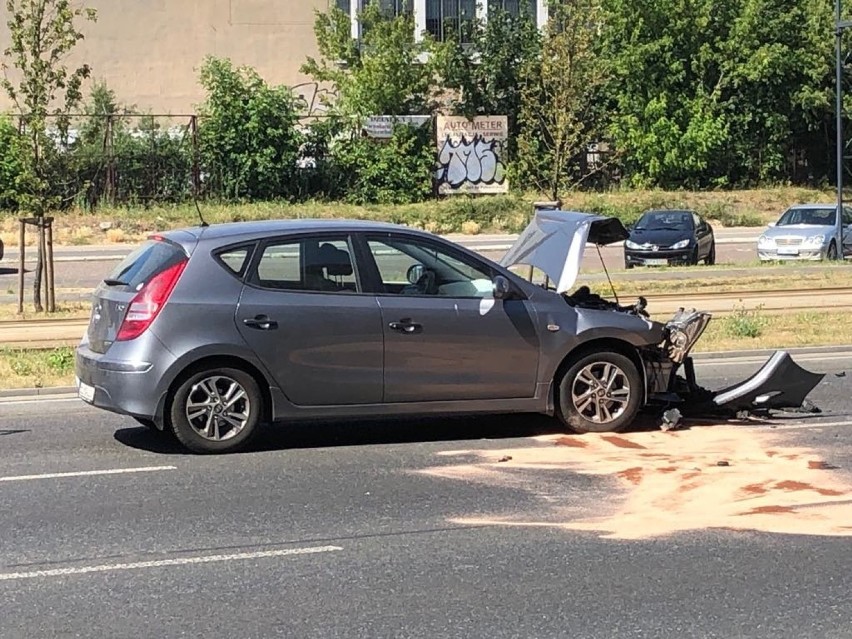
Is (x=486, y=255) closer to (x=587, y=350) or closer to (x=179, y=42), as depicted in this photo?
(x=587, y=350)

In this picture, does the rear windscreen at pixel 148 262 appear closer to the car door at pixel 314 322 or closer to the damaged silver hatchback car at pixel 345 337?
the damaged silver hatchback car at pixel 345 337

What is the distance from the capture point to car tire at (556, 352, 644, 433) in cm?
891

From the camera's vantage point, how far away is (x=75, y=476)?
25.6 ft

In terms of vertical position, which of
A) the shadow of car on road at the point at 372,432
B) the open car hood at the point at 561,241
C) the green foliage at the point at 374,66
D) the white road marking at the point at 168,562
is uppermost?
the green foliage at the point at 374,66

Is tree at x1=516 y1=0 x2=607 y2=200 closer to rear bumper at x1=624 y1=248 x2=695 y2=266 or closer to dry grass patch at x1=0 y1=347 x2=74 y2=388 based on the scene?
rear bumper at x1=624 y1=248 x2=695 y2=266

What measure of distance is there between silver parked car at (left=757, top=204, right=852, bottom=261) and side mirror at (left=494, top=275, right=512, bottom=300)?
18511 mm

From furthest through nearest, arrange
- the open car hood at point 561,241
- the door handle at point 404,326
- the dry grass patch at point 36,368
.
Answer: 1. the dry grass patch at point 36,368
2. the open car hood at point 561,241
3. the door handle at point 404,326

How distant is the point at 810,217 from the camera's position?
27.1 meters

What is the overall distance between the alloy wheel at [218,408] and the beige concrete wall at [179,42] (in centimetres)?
4028

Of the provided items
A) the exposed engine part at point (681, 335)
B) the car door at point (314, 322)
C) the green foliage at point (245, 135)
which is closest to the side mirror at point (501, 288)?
the car door at point (314, 322)

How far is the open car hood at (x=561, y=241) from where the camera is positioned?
9086 mm

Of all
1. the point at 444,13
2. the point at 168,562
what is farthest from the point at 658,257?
the point at 444,13

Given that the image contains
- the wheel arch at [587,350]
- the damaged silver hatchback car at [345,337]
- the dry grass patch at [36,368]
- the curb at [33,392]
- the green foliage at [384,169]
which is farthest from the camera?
the green foliage at [384,169]

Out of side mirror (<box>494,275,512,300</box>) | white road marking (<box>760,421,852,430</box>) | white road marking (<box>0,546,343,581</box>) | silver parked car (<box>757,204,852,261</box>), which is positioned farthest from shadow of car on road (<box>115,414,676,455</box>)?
silver parked car (<box>757,204,852,261</box>)
